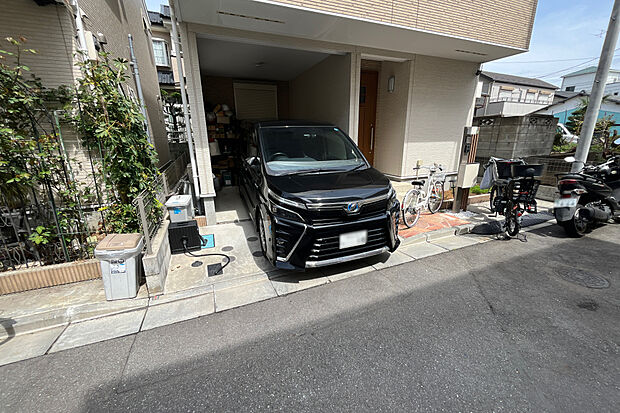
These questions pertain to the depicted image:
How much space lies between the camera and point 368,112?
23.4ft

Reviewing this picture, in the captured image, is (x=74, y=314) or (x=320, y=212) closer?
(x=74, y=314)

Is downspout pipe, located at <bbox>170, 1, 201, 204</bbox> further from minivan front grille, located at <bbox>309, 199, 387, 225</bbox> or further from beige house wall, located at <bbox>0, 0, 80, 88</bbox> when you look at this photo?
minivan front grille, located at <bbox>309, 199, 387, 225</bbox>

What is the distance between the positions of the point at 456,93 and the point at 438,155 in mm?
1640

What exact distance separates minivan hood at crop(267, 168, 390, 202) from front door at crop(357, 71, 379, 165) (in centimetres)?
380

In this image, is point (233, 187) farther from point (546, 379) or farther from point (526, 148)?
point (526, 148)

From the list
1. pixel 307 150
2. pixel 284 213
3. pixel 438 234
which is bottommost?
pixel 438 234

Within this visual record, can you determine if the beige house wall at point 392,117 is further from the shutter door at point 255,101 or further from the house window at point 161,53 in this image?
the house window at point 161,53

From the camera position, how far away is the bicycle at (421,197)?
4.98m

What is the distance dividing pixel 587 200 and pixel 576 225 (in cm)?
83

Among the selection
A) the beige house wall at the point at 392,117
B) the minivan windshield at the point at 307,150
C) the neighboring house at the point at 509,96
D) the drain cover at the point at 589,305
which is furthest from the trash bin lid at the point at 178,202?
the neighboring house at the point at 509,96

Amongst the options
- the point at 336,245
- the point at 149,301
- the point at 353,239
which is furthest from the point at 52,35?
the point at 353,239

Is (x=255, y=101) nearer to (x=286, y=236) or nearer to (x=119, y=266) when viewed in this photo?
(x=286, y=236)

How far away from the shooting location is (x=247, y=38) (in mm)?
4586

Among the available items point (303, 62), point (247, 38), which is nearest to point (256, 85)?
point (303, 62)
